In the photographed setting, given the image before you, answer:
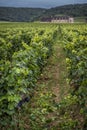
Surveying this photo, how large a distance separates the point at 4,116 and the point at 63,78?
22.2 ft

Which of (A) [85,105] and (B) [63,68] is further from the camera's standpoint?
(B) [63,68]

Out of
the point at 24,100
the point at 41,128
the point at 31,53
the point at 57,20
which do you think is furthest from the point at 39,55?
the point at 57,20

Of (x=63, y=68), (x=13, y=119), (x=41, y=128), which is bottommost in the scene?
(x=63, y=68)

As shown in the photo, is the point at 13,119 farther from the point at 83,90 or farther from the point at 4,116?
the point at 83,90

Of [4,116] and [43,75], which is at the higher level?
[4,116]

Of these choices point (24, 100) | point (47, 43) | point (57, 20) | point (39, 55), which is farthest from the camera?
point (57, 20)

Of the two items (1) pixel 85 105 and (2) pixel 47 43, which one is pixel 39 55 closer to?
(1) pixel 85 105

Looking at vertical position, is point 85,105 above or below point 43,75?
above

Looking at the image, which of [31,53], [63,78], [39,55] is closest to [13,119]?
[31,53]

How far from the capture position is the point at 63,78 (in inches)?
507

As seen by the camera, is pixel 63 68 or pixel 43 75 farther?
pixel 63 68

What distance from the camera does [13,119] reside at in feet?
21.2

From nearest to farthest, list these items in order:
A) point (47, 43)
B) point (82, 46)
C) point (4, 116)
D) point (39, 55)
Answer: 1. point (4, 116)
2. point (39, 55)
3. point (82, 46)
4. point (47, 43)

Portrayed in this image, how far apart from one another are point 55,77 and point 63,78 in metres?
0.50
